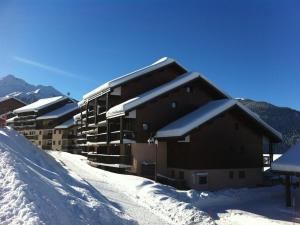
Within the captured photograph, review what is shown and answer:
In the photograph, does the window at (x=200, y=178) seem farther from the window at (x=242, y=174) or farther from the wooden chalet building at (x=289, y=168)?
the wooden chalet building at (x=289, y=168)

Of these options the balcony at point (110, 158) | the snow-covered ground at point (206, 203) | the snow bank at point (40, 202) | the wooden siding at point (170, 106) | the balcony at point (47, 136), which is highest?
the wooden siding at point (170, 106)

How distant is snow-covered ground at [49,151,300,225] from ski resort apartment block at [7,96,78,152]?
140ft

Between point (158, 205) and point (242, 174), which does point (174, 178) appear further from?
point (158, 205)

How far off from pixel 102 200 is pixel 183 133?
13.8m

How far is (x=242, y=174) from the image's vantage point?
106ft

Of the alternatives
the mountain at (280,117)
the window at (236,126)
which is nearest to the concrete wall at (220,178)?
the window at (236,126)

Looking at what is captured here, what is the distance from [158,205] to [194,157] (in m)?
10.6

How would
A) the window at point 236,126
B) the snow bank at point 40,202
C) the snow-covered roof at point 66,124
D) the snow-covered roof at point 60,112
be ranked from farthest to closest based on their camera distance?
the snow-covered roof at point 60,112, the snow-covered roof at point 66,124, the window at point 236,126, the snow bank at point 40,202

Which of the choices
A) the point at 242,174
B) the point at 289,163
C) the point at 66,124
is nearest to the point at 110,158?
the point at 242,174

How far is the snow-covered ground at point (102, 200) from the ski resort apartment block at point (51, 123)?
43.5 metres

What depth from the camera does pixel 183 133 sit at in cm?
2884

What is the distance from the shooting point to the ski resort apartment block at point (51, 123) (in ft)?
225

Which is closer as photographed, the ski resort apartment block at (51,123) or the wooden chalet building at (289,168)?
the wooden chalet building at (289,168)

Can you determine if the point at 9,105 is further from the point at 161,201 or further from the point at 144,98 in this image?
the point at 161,201
